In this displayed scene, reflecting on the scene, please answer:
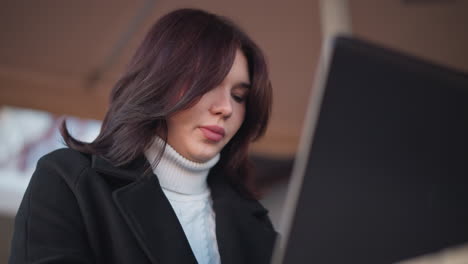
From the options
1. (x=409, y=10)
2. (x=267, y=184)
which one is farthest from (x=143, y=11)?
(x=267, y=184)

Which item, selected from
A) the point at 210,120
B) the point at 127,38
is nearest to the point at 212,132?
the point at 210,120

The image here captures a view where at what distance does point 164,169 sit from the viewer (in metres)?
1.30

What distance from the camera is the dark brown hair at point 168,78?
121 cm

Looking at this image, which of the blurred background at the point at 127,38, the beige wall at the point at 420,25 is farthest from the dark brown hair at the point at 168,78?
the beige wall at the point at 420,25

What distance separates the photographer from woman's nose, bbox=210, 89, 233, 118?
1.21m

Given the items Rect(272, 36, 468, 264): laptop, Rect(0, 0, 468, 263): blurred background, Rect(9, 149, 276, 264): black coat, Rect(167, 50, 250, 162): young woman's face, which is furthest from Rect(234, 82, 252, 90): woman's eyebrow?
Rect(0, 0, 468, 263): blurred background

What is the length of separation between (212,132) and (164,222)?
0.23 m

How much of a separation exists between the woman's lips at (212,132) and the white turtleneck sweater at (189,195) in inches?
4.3

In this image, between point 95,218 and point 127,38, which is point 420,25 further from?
point 95,218

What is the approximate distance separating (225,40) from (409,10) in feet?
5.35

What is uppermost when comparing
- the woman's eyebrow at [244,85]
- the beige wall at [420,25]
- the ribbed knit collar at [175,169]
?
the beige wall at [420,25]

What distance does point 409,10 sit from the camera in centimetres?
261

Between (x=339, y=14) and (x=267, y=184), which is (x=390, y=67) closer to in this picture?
(x=339, y=14)

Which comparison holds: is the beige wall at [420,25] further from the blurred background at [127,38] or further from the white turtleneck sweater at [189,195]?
the white turtleneck sweater at [189,195]
